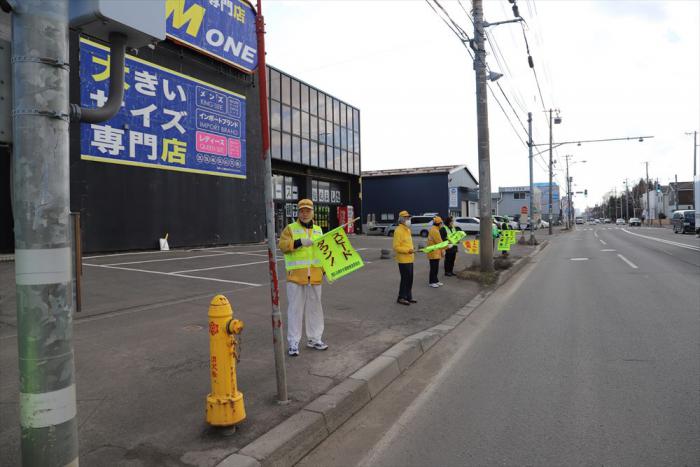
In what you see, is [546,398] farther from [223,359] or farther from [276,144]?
[276,144]

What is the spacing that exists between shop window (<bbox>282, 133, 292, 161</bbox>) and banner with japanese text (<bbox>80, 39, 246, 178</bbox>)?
4107 mm

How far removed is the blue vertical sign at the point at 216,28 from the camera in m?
18.2

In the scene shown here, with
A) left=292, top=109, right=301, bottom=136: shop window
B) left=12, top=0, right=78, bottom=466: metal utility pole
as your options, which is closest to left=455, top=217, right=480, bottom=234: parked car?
left=292, top=109, right=301, bottom=136: shop window

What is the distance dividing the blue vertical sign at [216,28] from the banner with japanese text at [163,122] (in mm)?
Result: 1352

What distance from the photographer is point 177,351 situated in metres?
5.74

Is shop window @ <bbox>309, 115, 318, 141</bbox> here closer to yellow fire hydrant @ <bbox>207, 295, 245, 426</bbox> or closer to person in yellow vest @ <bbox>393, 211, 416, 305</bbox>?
person in yellow vest @ <bbox>393, 211, 416, 305</bbox>

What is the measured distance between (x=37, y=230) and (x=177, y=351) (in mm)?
3672

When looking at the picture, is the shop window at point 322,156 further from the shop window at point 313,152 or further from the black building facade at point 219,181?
the shop window at point 313,152

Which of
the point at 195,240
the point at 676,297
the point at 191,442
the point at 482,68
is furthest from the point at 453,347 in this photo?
the point at 195,240

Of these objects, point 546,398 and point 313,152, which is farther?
point 313,152

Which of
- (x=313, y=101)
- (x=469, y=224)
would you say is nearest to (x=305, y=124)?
(x=313, y=101)

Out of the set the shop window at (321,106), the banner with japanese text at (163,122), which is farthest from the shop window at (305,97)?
the banner with japanese text at (163,122)

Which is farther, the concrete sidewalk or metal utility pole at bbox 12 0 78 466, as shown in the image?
the concrete sidewalk

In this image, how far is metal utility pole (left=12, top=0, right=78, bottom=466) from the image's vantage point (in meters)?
2.36
